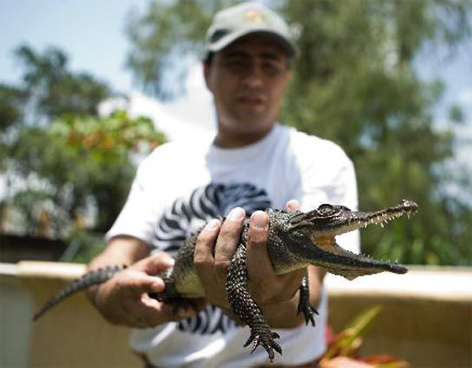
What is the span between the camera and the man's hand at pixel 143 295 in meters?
2.27

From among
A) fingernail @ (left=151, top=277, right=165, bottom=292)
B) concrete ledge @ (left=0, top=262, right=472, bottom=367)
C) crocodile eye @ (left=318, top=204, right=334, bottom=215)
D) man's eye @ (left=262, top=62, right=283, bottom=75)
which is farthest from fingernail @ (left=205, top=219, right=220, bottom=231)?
concrete ledge @ (left=0, top=262, right=472, bottom=367)

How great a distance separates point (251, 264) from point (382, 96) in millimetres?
13673

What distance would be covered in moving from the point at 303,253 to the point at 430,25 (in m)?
14.9

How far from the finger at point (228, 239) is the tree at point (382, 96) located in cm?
1204

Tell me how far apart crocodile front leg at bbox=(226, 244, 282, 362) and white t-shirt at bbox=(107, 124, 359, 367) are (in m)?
0.54

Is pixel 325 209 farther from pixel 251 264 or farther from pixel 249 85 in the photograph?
pixel 249 85

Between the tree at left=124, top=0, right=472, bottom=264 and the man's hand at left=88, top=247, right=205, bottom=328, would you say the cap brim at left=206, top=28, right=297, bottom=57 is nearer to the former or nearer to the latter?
the man's hand at left=88, top=247, right=205, bottom=328

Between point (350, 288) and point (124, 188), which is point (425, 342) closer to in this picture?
point (350, 288)

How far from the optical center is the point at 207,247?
1919 millimetres

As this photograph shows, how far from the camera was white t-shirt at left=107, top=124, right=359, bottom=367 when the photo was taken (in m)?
2.39

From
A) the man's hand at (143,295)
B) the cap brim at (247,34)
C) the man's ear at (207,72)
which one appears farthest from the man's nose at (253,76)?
the man's hand at (143,295)

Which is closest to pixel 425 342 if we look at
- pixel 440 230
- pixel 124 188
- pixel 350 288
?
pixel 350 288

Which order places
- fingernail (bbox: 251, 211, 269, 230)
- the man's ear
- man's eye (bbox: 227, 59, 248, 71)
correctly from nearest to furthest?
fingernail (bbox: 251, 211, 269, 230), man's eye (bbox: 227, 59, 248, 71), the man's ear

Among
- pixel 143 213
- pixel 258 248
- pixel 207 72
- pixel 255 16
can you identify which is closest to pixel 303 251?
pixel 258 248
